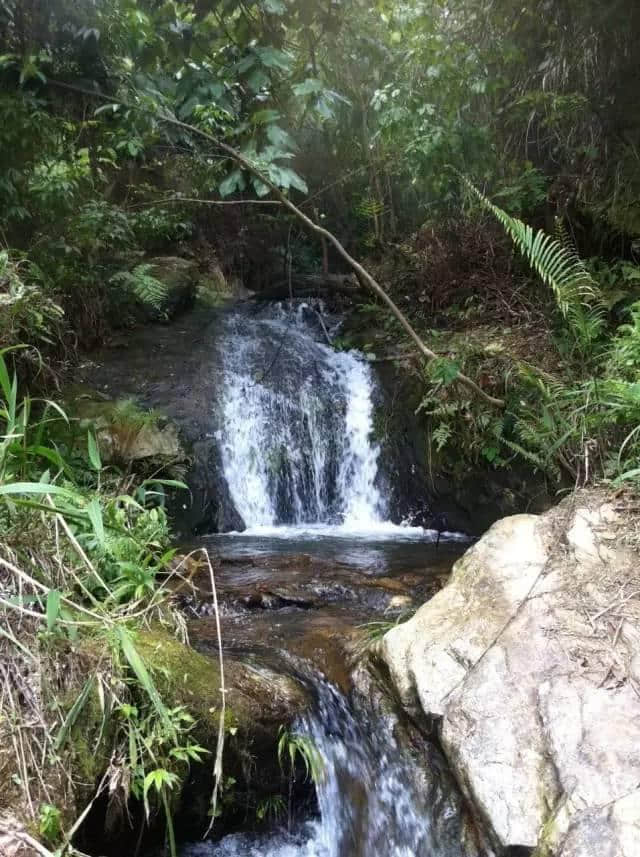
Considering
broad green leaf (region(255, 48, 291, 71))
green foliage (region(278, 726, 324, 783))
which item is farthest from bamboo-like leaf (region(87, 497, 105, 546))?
broad green leaf (region(255, 48, 291, 71))

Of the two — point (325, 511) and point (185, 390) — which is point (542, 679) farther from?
point (185, 390)

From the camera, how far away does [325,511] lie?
7.20 meters

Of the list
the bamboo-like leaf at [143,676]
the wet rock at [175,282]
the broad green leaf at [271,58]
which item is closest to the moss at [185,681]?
the bamboo-like leaf at [143,676]

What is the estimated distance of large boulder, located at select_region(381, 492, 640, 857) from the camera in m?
2.01

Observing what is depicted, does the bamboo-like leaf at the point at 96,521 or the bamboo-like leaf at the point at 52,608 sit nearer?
the bamboo-like leaf at the point at 52,608

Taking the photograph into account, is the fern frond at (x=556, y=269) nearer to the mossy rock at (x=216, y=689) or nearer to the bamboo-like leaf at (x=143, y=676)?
the mossy rock at (x=216, y=689)

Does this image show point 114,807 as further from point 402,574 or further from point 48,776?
point 402,574

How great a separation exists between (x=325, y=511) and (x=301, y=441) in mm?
910

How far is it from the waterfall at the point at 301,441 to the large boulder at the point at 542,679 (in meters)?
3.95

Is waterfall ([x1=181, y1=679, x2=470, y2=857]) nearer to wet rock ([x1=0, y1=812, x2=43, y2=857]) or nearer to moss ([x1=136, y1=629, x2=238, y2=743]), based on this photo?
moss ([x1=136, y1=629, x2=238, y2=743])

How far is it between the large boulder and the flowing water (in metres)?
0.45

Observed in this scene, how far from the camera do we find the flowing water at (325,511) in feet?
9.29

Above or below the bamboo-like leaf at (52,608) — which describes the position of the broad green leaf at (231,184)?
above

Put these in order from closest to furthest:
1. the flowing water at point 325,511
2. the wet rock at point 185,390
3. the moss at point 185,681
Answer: the moss at point 185,681, the flowing water at point 325,511, the wet rock at point 185,390
